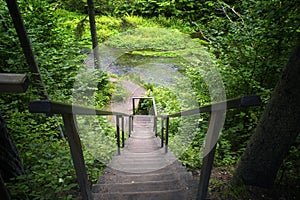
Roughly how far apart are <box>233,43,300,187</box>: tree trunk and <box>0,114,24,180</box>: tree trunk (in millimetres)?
2175

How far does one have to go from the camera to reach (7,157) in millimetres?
1898

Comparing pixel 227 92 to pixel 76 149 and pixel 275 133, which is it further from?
pixel 76 149

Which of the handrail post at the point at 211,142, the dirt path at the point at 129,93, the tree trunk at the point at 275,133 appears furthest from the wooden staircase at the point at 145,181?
the dirt path at the point at 129,93

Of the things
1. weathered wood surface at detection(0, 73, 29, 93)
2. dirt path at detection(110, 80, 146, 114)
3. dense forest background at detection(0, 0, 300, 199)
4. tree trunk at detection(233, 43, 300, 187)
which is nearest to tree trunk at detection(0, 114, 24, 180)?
dense forest background at detection(0, 0, 300, 199)

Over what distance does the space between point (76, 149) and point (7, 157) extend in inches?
36.1

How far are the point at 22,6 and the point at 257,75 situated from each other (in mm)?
5829

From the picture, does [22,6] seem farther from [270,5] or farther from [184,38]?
[184,38]

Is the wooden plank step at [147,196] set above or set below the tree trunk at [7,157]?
below

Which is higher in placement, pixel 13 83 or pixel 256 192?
pixel 13 83

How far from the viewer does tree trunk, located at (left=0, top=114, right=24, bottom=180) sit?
1.85 meters

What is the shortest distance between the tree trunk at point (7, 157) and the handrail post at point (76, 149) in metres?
0.84

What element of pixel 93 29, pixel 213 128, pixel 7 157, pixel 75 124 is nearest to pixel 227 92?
pixel 213 128

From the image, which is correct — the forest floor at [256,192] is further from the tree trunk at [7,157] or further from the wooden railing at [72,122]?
the tree trunk at [7,157]

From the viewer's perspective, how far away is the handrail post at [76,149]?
1376mm
